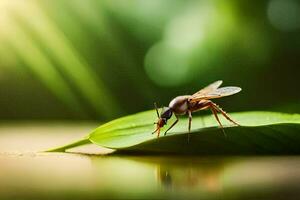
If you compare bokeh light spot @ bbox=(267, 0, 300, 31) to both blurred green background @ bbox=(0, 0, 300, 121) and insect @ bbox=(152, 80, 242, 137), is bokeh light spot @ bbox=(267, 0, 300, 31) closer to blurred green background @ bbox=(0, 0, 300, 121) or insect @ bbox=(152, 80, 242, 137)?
blurred green background @ bbox=(0, 0, 300, 121)

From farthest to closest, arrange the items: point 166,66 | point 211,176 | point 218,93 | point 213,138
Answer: point 166,66 < point 218,93 < point 213,138 < point 211,176

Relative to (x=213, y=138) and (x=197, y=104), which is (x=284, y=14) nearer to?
(x=197, y=104)

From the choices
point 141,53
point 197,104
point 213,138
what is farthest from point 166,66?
point 213,138

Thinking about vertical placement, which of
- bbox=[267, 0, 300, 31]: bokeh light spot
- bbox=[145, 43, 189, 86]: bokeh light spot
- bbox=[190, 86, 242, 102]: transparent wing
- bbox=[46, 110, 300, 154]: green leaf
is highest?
bbox=[267, 0, 300, 31]: bokeh light spot

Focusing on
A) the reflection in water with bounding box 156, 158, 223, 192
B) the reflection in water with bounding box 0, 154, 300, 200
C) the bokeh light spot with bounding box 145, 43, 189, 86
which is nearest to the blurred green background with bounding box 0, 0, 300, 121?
the bokeh light spot with bounding box 145, 43, 189, 86

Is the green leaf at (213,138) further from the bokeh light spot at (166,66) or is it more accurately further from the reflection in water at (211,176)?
the bokeh light spot at (166,66)

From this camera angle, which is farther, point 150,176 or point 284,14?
point 284,14
